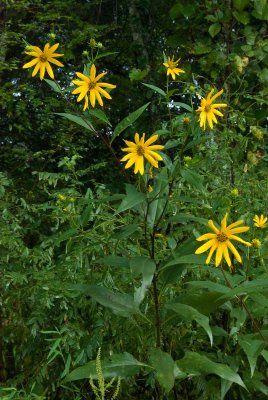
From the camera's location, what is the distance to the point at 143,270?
130cm

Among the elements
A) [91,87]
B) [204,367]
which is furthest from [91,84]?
[204,367]

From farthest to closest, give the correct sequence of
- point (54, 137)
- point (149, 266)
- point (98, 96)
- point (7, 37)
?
point (54, 137) < point (7, 37) < point (98, 96) < point (149, 266)

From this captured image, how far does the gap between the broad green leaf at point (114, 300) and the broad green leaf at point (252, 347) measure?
274 mm

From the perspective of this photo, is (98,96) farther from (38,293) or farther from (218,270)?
(38,293)

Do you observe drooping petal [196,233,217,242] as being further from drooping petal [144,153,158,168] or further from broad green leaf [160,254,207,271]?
drooping petal [144,153,158,168]

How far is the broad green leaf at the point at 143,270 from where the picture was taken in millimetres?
1286

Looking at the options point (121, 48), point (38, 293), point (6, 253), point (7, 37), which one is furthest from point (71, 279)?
point (121, 48)

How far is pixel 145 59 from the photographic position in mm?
4414

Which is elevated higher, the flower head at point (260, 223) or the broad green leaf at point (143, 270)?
the flower head at point (260, 223)

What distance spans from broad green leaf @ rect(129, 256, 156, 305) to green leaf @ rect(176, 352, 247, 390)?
0.18 meters

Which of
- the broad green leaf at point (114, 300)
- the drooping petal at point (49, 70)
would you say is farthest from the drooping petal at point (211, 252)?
the drooping petal at point (49, 70)

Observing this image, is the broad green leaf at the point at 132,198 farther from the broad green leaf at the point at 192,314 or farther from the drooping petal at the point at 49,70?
the drooping petal at the point at 49,70

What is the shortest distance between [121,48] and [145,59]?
1.84 feet

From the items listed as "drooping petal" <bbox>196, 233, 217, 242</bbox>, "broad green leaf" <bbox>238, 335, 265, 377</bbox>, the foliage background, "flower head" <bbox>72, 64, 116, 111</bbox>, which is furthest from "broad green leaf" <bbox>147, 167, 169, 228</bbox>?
"broad green leaf" <bbox>238, 335, 265, 377</bbox>
